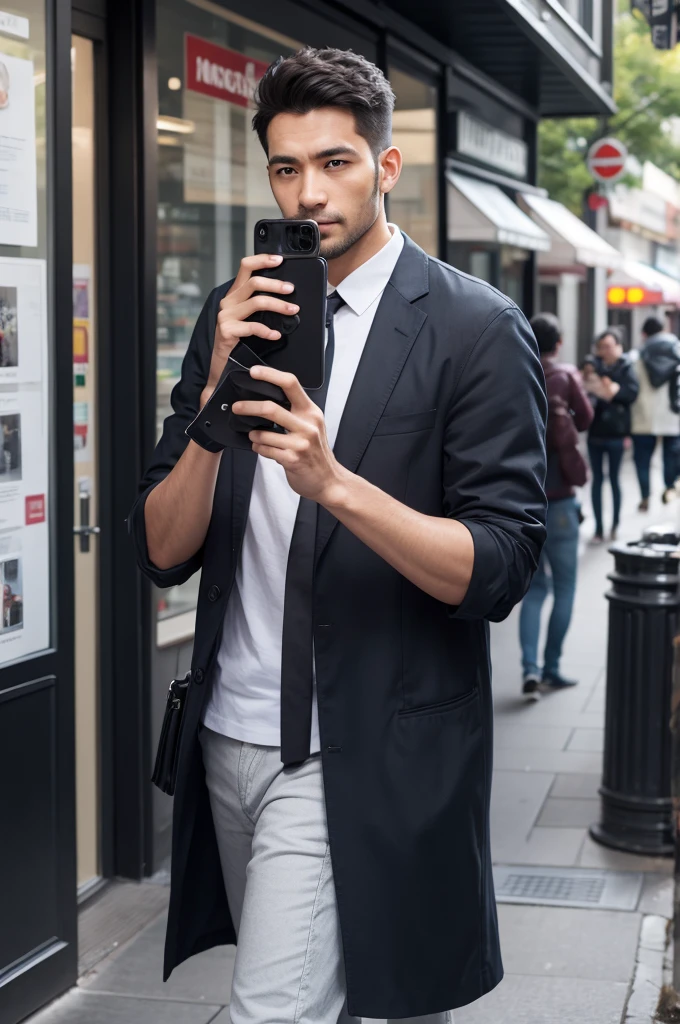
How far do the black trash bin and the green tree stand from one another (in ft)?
52.8

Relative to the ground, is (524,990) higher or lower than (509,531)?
lower

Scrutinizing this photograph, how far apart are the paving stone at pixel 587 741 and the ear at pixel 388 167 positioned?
5017 mm

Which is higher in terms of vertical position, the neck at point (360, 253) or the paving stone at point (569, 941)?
the neck at point (360, 253)

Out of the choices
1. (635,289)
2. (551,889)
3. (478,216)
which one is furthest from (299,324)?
(635,289)

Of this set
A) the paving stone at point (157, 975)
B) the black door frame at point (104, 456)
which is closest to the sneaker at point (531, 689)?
the black door frame at point (104, 456)

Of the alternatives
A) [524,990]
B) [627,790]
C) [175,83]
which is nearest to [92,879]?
[524,990]

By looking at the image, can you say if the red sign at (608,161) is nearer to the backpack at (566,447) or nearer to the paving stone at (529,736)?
the backpack at (566,447)

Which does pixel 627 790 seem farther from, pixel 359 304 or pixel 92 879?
pixel 359 304

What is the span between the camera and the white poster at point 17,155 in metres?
3.87

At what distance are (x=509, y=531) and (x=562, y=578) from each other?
6.01 m

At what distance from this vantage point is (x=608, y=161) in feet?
59.2

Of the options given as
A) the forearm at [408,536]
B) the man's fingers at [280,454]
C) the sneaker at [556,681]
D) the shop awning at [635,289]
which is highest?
the shop awning at [635,289]

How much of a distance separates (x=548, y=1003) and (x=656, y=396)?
11.3 meters

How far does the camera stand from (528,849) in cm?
572
